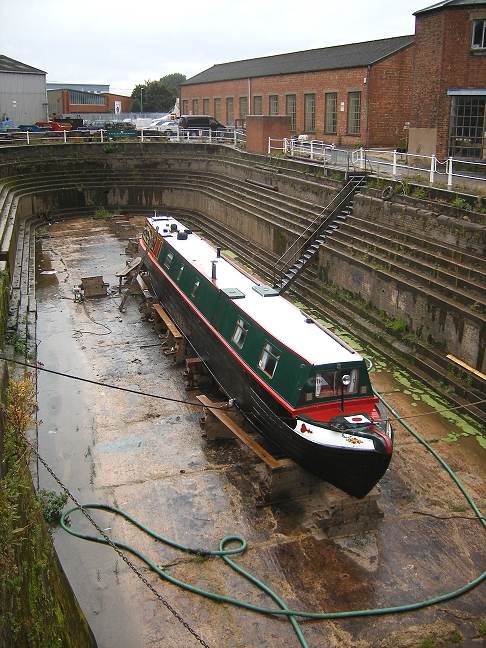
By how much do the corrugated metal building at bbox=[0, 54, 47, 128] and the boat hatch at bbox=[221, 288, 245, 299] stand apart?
33.5 meters

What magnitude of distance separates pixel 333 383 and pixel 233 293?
3.61 metres

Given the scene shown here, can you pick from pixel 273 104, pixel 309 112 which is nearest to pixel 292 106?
pixel 309 112

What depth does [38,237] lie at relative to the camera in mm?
26781

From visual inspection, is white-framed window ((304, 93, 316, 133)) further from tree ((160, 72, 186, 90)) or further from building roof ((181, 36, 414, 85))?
tree ((160, 72, 186, 90))

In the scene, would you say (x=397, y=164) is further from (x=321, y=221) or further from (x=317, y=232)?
(x=317, y=232)

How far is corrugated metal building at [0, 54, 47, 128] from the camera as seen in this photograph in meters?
40.5

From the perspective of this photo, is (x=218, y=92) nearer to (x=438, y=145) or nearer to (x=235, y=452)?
(x=438, y=145)

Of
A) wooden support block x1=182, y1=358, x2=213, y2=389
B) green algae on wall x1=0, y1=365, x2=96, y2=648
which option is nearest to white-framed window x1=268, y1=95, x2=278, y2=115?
wooden support block x1=182, y1=358, x2=213, y2=389

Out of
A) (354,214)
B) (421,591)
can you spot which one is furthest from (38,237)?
(421,591)

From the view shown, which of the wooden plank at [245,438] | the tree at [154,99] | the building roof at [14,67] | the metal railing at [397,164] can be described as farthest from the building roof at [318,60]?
the tree at [154,99]

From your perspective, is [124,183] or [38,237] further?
[124,183]

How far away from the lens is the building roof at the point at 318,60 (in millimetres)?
30766

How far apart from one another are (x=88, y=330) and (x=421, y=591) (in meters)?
11.2

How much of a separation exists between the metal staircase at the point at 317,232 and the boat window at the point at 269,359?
8.24 metres
